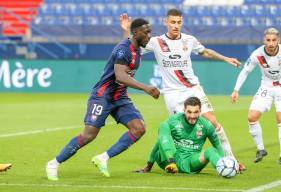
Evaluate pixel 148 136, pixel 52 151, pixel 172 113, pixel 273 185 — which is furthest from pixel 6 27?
pixel 273 185

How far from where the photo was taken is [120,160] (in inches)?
519

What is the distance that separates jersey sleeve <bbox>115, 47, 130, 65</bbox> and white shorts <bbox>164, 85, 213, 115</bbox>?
1.77m

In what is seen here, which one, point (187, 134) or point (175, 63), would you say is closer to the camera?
point (187, 134)

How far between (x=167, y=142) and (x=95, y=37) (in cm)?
2507

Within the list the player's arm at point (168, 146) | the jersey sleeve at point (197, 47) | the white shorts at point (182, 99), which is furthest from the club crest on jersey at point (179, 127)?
the jersey sleeve at point (197, 47)

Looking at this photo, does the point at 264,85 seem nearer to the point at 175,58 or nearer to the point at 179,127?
the point at 175,58

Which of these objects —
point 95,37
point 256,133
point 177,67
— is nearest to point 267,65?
point 256,133

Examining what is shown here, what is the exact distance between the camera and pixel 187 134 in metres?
11.1

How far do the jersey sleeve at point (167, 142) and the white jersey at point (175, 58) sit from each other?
1.44m

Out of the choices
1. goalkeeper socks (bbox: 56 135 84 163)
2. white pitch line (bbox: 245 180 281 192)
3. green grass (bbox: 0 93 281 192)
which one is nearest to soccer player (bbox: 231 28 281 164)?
green grass (bbox: 0 93 281 192)

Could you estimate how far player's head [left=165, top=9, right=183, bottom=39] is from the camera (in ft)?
38.9

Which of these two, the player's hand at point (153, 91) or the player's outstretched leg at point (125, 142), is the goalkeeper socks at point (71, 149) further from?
the player's hand at point (153, 91)

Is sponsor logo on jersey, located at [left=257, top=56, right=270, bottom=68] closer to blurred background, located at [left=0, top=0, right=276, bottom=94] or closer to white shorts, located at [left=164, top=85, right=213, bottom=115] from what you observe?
white shorts, located at [left=164, top=85, right=213, bottom=115]

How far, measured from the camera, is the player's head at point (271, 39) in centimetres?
1277
